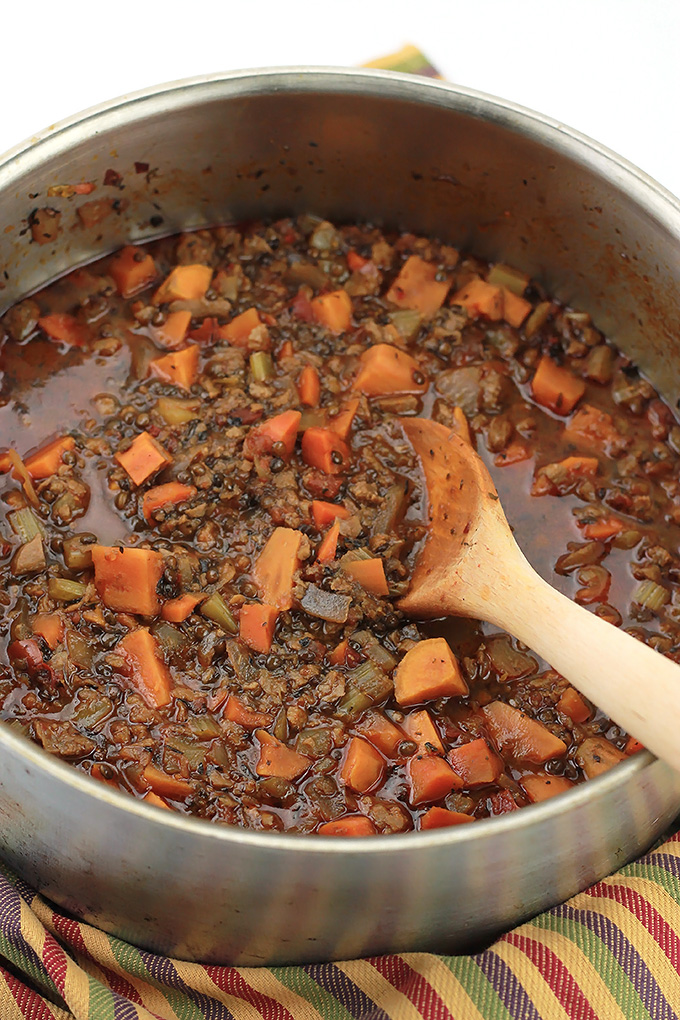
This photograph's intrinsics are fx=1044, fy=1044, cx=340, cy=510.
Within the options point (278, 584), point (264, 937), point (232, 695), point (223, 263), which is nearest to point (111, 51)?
point (223, 263)

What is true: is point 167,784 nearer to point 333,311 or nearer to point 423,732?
point 423,732

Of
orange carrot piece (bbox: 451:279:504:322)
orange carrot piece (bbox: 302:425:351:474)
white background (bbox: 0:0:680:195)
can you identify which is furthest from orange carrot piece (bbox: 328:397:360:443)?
white background (bbox: 0:0:680:195)

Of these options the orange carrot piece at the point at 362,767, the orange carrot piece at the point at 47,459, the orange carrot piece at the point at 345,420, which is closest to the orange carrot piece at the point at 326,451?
the orange carrot piece at the point at 345,420

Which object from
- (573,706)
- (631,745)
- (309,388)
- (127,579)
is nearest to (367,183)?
(309,388)

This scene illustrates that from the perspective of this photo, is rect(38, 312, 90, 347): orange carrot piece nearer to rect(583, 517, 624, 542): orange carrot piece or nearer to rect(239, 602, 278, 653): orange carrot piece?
rect(239, 602, 278, 653): orange carrot piece

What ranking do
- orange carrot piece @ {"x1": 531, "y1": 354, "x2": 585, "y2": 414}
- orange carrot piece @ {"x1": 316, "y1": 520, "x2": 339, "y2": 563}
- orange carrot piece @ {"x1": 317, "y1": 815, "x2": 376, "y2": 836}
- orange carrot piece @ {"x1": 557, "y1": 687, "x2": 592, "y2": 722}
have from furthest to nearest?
orange carrot piece @ {"x1": 531, "y1": 354, "x2": 585, "y2": 414}
orange carrot piece @ {"x1": 316, "y1": 520, "x2": 339, "y2": 563}
orange carrot piece @ {"x1": 557, "y1": 687, "x2": 592, "y2": 722}
orange carrot piece @ {"x1": 317, "y1": 815, "x2": 376, "y2": 836}

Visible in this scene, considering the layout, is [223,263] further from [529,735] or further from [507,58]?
[529,735]

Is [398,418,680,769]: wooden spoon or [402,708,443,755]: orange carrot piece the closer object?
[398,418,680,769]: wooden spoon
